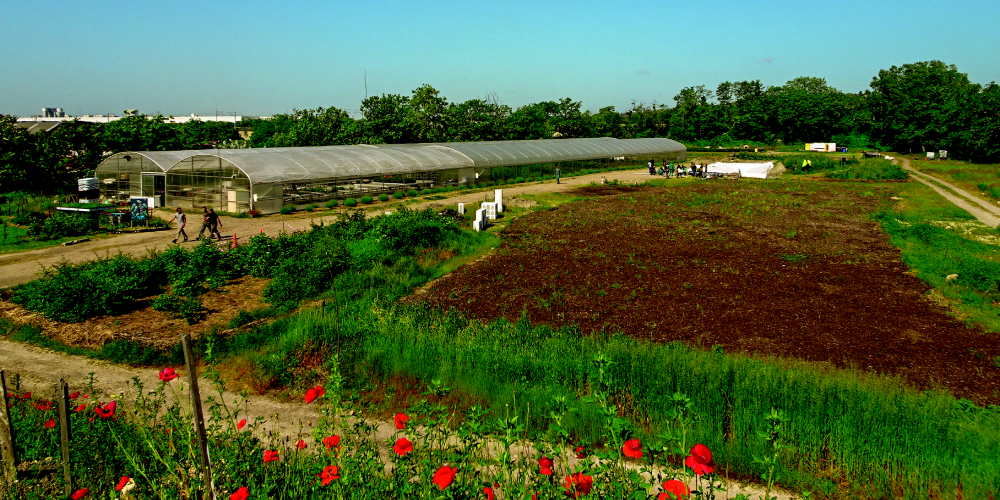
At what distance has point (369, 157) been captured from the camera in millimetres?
37906

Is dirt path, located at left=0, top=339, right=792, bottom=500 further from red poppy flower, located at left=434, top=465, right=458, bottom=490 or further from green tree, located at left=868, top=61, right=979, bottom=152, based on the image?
green tree, located at left=868, top=61, right=979, bottom=152

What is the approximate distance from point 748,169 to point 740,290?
1586 inches

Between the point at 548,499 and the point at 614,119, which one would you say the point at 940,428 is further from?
the point at 614,119

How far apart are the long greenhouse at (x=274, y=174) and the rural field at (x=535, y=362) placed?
10.7 meters

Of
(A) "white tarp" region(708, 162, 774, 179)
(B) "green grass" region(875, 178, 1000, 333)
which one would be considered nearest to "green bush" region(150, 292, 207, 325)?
(B) "green grass" region(875, 178, 1000, 333)

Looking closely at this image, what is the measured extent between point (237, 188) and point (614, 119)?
203ft

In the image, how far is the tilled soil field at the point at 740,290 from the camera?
38.2ft

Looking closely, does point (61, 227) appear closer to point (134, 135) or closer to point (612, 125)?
point (134, 135)

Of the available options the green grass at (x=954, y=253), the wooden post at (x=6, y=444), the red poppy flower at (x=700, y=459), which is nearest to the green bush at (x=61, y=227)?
the wooden post at (x=6, y=444)

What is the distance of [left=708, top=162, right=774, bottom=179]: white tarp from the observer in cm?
5212

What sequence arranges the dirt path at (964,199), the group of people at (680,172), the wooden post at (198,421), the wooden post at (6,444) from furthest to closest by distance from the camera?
the group of people at (680,172), the dirt path at (964,199), the wooden post at (6,444), the wooden post at (198,421)

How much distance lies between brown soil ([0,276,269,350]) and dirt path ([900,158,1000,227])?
29308 mm

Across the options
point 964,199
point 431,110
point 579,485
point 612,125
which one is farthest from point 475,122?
point 579,485

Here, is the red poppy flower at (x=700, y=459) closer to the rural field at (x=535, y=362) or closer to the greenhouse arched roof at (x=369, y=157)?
the rural field at (x=535, y=362)
